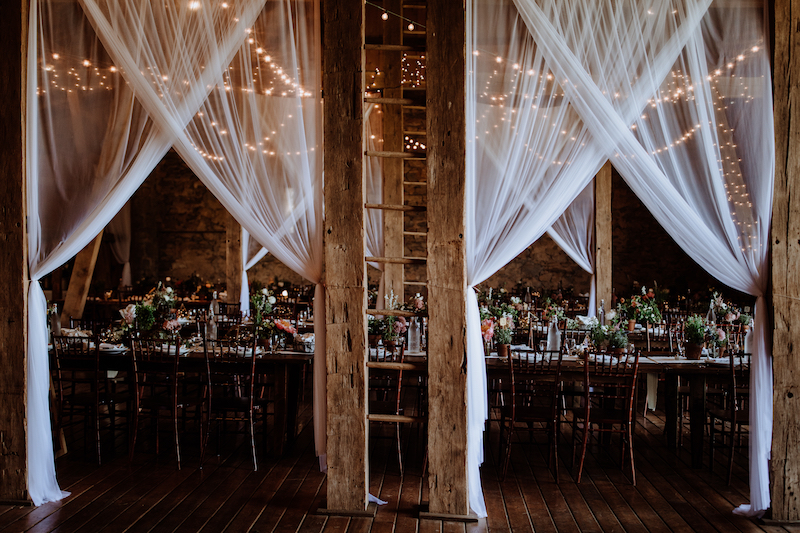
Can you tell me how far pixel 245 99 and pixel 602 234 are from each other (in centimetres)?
660

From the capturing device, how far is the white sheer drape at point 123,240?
42.2ft

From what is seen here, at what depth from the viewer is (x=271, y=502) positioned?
159 inches

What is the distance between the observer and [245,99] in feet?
13.1

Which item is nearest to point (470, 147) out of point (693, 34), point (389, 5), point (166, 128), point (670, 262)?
point (693, 34)

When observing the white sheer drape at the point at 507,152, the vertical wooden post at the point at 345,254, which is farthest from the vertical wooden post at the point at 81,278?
the white sheer drape at the point at 507,152

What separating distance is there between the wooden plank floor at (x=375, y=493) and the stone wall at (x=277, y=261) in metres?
7.83

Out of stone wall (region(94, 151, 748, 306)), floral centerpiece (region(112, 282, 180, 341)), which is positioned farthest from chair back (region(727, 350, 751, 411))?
stone wall (region(94, 151, 748, 306))

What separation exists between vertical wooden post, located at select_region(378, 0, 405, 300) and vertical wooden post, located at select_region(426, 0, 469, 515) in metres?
3.84

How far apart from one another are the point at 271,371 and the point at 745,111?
407 centimetres

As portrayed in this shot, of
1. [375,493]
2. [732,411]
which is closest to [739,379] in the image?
[732,411]

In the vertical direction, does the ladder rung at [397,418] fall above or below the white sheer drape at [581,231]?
below

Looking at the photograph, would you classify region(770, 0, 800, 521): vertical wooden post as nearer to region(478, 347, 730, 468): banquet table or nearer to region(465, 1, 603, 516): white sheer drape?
region(478, 347, 730, 468): banquet table

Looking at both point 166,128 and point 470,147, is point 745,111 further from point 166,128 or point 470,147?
point 166,128

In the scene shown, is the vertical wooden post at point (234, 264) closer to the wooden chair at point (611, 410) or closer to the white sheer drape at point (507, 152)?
the wooden chair at point (611, 410)
